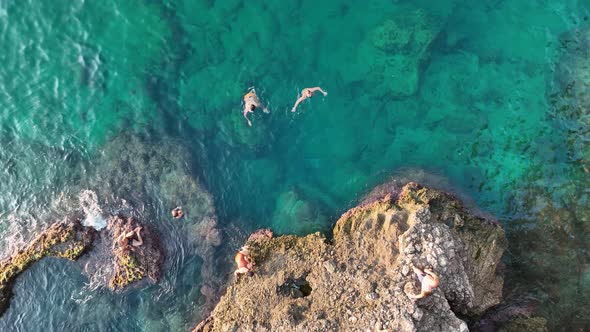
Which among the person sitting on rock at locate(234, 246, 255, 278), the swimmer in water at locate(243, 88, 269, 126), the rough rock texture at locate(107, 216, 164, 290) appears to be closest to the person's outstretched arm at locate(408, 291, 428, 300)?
the person sitting on rock at locate(234, 246, 255, 278)

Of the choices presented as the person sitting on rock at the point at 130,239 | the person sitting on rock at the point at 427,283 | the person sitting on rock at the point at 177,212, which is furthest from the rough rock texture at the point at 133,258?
the person sitting on rock at the point at 427,283

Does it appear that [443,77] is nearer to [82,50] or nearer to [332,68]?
[332,68]

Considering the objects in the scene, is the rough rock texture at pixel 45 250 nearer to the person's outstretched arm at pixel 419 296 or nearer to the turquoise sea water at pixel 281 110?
the turquoise sea water at pixel 281 110

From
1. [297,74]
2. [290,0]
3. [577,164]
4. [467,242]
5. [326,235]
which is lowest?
[326,235]

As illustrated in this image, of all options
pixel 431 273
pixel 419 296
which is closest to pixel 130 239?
pixel 419 296

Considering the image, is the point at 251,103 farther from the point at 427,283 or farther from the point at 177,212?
the point at 427,283

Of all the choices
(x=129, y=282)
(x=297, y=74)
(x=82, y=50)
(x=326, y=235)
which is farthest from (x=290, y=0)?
(x=129, y=282)

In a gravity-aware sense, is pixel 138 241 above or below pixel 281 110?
below
